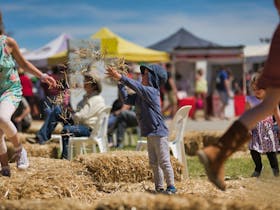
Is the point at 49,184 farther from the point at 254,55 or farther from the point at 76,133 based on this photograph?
the point at 254,55

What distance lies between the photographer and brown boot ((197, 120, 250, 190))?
4.20 metres

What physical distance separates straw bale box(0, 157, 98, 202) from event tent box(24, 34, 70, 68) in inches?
579

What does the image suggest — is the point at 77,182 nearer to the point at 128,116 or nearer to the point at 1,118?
the point at 1,118

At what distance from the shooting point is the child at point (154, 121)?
6109 mm

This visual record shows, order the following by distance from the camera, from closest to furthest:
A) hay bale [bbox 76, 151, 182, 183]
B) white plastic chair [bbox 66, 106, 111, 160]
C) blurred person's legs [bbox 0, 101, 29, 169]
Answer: blurred person's legs [bbox 0, 101, 29, 169], hay bale [bbox 76, 151, 182, 183], white plastic chair [bbox 66, 106, 111, 160]

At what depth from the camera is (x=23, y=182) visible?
5.71m

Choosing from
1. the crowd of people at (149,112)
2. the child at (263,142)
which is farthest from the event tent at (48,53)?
the child at (263,142)

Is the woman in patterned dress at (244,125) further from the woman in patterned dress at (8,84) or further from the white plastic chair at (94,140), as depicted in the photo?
the white plastic chair at (94,140)

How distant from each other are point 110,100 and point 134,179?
27.4ft

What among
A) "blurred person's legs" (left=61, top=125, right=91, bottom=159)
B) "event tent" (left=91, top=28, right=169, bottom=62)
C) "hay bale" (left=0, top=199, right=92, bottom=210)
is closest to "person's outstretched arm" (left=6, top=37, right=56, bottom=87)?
"hay bale" (left=0, top=199, right=92, bottom=210)

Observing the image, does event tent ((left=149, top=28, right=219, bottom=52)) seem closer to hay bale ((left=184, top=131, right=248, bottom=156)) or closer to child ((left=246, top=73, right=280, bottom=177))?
hay bale ((left=184, top=131, right=248, bottom=156))

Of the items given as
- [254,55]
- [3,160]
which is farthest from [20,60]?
[254,55]

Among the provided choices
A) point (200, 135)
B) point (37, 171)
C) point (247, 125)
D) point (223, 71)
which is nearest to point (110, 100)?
point (200, 135)

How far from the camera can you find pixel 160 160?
6.20 meters
